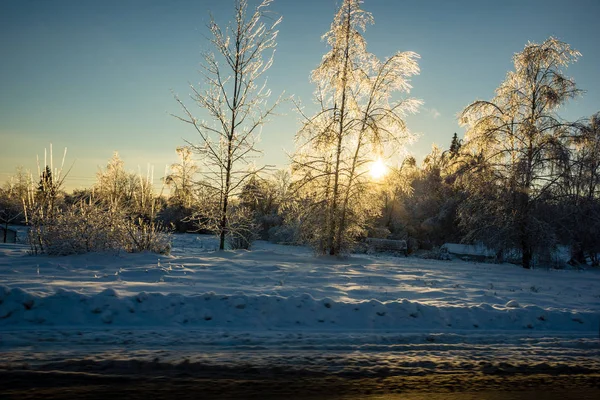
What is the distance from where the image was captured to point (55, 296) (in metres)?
5.47

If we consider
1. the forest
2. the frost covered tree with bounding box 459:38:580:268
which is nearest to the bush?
the forest

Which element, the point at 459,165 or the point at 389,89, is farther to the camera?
the point at 459,165

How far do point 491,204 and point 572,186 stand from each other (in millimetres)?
3237

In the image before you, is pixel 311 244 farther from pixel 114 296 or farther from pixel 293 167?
pixel 114 296

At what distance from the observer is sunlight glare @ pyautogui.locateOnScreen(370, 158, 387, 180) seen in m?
14.4

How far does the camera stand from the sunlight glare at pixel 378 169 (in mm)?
14414

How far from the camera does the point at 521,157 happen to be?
52.8 feet

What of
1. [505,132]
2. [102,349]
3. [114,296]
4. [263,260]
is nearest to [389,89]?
[505,132]

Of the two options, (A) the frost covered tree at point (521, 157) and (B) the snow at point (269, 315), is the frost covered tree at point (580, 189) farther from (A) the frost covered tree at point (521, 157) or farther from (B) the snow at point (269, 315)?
(B) the snow at point (269, 315)

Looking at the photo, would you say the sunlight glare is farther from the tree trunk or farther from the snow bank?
the snow bank

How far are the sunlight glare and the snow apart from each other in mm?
6270

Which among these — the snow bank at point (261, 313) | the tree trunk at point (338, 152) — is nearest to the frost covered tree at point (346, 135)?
the tree trunk at point (338, 152)

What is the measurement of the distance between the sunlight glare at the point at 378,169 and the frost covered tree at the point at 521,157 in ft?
15.0

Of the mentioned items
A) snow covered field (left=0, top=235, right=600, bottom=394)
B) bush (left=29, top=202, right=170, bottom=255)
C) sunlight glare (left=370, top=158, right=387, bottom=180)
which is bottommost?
snow covered field (left=0, top=235, right=600, bottom=394)
